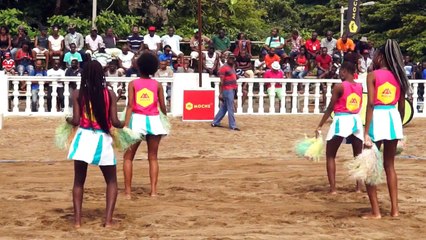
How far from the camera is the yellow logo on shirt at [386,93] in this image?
890 cm

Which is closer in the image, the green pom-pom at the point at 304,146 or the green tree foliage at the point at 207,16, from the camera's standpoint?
the green pom-pom at the point at 304,146

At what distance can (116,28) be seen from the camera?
25.8 meters

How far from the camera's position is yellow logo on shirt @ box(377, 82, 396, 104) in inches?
350

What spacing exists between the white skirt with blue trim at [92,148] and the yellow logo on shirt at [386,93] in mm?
2954

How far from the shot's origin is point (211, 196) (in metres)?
10.4

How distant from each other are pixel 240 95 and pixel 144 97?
10292mm

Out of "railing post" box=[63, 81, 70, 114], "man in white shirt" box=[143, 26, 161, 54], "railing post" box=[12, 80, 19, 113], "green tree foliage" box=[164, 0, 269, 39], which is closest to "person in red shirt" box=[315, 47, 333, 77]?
"man in white shirt" box=[143, 26, 161, 54]

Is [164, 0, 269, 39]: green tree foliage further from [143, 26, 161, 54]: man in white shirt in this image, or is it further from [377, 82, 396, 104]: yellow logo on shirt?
[377, 82, 396, 104]: yellow logo on shirt

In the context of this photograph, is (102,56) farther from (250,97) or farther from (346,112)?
(346,112)

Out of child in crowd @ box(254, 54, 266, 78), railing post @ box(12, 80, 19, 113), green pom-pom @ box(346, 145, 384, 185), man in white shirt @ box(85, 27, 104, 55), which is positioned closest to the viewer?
green pom-pom @ box(346, 145, 384, 185)

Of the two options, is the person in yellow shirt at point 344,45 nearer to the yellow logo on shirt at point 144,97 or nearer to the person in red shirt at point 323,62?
the person in red shirt at point 323,62

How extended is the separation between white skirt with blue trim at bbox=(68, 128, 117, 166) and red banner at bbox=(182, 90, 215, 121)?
405 inches

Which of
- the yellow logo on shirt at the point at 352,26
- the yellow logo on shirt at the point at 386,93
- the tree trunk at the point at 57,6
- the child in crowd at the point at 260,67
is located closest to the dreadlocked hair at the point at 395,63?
the yellow logo on shirt at the point at 386,93

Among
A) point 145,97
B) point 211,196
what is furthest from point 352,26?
point 145,97
